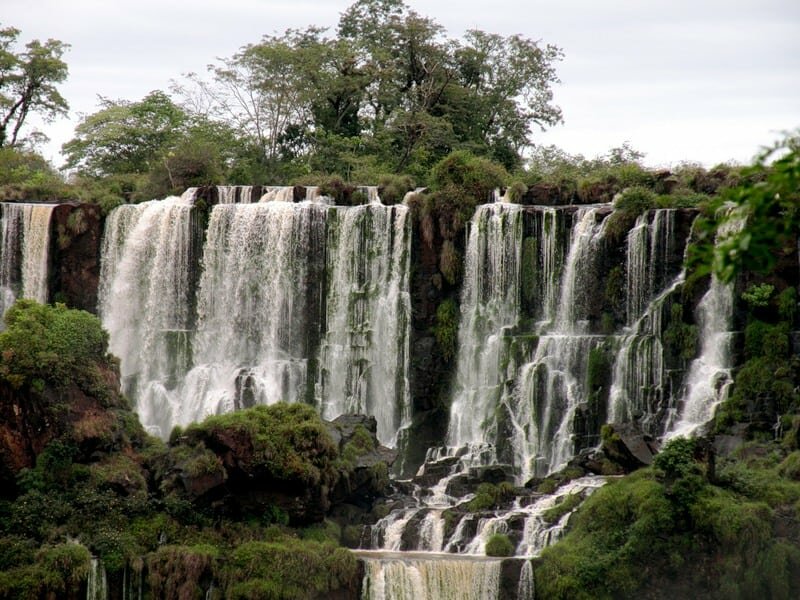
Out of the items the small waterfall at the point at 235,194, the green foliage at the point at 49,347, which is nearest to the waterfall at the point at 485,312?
the small waterfall at the point at 235,194

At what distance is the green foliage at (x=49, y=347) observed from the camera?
30.7 meters

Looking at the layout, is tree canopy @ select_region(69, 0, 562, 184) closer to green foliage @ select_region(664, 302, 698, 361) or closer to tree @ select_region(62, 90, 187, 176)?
tree @ select_region(62, 90, 187, 176)

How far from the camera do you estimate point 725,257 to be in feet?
37.9

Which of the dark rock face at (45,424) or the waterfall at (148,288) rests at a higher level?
the waterfall at (148,288)

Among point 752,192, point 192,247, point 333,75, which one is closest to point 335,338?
point 192,247

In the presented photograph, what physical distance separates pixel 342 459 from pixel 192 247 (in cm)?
1370

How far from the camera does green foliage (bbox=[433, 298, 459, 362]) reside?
39.8 m

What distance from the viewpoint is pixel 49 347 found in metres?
31.5

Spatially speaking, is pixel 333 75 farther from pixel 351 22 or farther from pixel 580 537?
pixel 580 537

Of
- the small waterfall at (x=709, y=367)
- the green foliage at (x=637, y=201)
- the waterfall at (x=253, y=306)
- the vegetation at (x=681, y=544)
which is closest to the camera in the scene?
the vegetation at (x=681, y=544)

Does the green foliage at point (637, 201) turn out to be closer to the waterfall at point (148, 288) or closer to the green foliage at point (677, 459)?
the green foliage at point (677, 459)

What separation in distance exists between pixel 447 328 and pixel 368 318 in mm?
2679

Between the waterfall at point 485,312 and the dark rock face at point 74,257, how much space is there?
42.5 feet

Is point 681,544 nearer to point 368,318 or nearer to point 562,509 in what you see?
point 562,509
